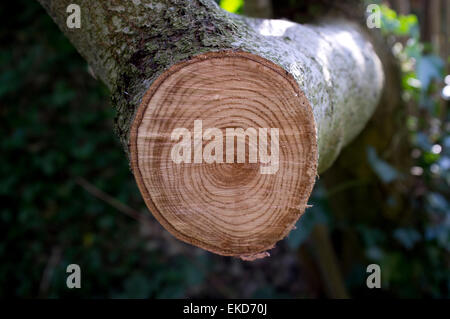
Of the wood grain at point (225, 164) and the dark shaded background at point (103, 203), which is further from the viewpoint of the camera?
the dark shaded background at point (103, 203)

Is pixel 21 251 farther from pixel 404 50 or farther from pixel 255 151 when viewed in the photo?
pixel 404 50

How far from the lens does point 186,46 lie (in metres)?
0.66

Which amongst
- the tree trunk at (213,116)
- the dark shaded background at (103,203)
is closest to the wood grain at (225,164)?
the tree trunk at (213,116)

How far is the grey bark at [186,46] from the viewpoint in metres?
0.67

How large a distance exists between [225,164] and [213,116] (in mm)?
92

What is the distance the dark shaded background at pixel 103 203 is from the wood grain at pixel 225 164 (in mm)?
1266

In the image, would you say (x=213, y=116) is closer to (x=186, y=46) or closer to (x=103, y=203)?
(x=186, y=46)

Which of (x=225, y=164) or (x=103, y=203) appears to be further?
(x=103, y=203)

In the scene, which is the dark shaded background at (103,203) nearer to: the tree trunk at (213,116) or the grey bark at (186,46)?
the grey bark at (186,46)

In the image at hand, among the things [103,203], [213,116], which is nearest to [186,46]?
[213,116]

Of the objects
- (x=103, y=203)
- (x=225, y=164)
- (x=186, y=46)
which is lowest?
(x=103, y=203)

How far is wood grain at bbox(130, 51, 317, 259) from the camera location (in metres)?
0.63

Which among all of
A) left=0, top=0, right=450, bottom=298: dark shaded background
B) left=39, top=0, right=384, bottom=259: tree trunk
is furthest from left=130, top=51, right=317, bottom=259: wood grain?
left=0, top=0, right=450, bottom=298: dark shaded background

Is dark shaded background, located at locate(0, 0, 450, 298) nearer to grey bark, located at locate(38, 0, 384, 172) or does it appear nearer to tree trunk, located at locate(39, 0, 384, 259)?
grey bark, located at locate(38, 0, 384, 172)
